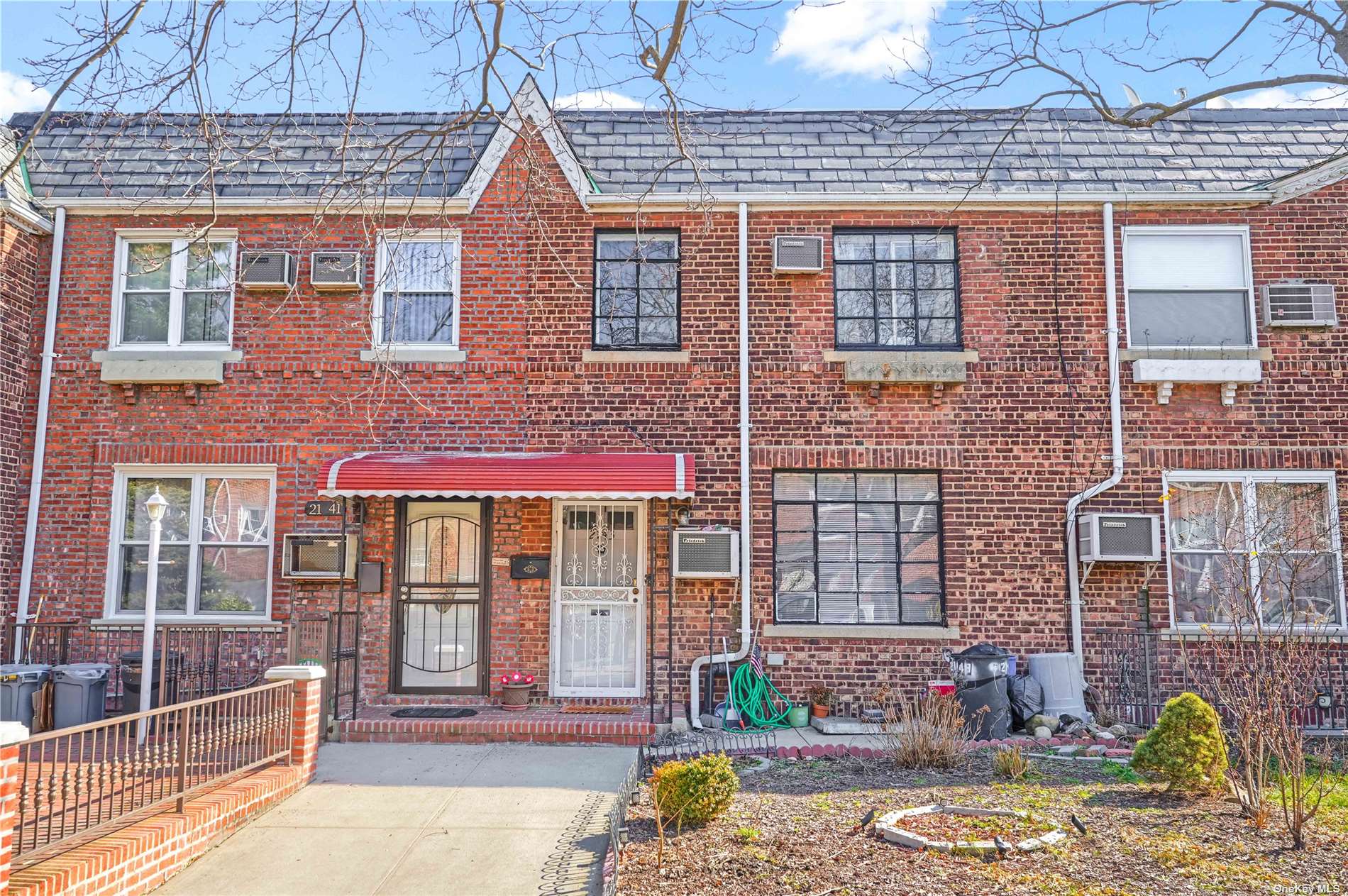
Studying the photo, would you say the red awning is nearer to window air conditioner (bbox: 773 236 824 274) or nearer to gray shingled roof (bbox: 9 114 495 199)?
window air conditioner (bbox: 773 236 824 274)

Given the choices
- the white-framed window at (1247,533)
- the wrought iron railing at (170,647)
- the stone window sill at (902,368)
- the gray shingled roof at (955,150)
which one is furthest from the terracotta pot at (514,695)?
the white-framed window at (1247,533)

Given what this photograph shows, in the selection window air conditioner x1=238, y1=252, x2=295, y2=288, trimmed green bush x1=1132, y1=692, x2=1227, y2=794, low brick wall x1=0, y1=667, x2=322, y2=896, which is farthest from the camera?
window air conditioner x1=238, y1=252, x2=295, y2=288

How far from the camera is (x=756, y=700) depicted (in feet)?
34.3

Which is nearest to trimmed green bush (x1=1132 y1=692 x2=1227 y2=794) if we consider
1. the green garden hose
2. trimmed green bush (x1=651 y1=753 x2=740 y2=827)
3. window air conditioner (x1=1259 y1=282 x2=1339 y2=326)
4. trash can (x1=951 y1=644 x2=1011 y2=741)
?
trash can (x1=951 y1=644 x2=1011 y2=741)

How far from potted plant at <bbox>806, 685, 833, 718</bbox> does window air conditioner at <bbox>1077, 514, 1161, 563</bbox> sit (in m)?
3.23

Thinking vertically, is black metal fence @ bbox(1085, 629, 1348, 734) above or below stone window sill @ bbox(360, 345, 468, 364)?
below

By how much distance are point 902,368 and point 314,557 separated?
6.97 metres

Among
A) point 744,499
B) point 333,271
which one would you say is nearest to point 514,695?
point 744,499

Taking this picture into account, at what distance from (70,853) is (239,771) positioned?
5.95ft

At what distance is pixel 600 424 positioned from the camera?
1122cm

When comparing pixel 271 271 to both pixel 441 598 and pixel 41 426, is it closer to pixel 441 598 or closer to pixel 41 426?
pixel 41 426

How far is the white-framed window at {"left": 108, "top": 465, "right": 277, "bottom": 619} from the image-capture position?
440 inches

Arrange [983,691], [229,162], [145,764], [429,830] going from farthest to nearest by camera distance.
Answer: [229,162]
[983,691]
[429,830]
[145,764]

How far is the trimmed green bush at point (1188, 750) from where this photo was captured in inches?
287
